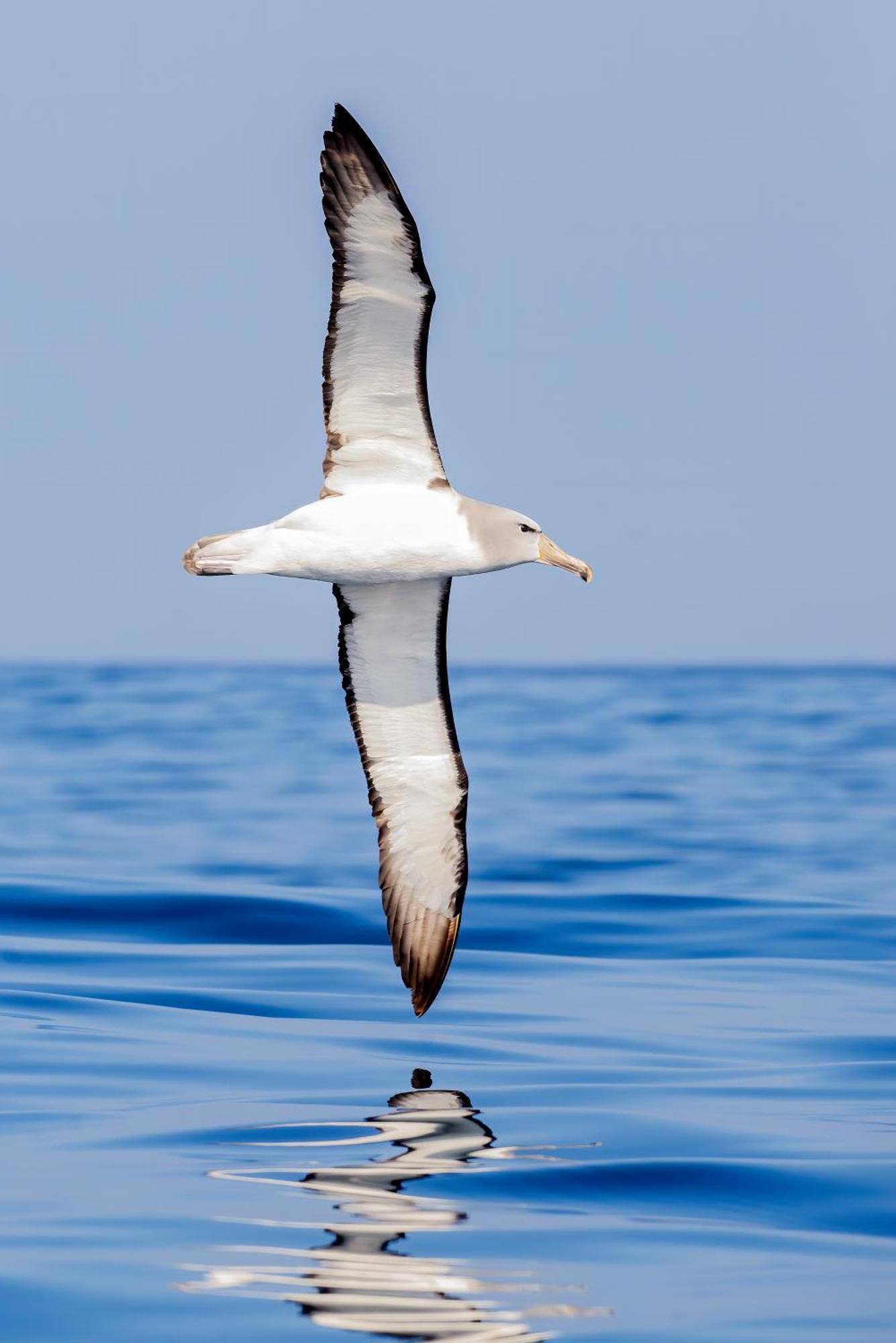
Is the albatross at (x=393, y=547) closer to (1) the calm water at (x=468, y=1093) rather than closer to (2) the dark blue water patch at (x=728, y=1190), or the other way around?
(1) the calm water at (x=468, y=1093)

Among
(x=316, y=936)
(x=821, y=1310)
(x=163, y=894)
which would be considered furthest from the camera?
(x=163, y=894)

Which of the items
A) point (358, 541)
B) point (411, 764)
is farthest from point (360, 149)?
point (411, 764)

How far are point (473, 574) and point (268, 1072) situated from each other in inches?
133

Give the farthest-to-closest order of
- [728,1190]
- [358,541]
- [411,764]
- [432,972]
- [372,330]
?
[432,972] < [411,764] < [358,541] < [372,330] < [728,1190]

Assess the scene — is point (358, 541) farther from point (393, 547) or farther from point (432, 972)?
point (432, 972)

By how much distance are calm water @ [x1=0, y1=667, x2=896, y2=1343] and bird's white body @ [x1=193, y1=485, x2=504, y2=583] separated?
3.16 meters

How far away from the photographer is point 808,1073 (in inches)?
465

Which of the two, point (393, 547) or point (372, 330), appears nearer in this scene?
point (372, 330)

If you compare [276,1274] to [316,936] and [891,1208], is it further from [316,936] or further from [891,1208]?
[316,936]

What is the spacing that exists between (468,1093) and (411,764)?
2.32m

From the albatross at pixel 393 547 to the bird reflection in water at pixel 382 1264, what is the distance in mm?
2688

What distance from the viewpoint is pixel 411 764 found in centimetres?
1239

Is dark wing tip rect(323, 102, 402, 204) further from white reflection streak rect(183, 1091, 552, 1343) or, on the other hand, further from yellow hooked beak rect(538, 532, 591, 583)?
white reflection streak rect(183, 1091, 552, 1343)

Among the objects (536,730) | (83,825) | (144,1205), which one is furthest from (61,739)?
(144,1205)
